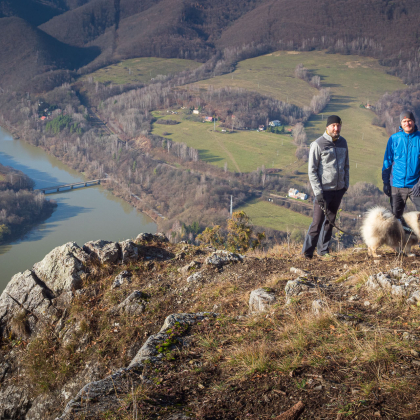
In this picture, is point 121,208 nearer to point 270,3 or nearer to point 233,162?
point 233,162

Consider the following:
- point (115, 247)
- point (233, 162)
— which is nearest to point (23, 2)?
point (233, 162)

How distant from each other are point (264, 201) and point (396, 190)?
4819 centimetres

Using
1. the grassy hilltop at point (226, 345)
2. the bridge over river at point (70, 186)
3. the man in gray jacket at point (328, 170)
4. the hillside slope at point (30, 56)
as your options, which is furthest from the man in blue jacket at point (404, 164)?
the hillside slope at point (30, 56)

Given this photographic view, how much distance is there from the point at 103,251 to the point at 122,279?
893 millimetres

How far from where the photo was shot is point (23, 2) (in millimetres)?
172375

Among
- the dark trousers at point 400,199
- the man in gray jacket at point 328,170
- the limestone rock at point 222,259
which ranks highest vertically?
the man in gray jacket at point 328,170

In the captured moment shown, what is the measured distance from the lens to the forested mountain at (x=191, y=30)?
125m

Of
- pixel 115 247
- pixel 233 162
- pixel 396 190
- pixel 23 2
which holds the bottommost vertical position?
pixel 233 162

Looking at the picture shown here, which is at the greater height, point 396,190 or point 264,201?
point 396,190

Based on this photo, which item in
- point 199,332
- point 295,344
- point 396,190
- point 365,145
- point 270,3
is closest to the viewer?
point 295,344

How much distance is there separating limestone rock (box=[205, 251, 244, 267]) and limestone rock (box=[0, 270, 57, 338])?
2.96 meters

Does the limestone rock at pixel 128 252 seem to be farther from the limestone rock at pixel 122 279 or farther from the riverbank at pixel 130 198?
the riverbank at pixel 130 198

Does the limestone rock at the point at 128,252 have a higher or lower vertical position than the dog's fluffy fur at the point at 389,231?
lower

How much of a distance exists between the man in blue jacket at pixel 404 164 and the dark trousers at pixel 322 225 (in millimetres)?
859
